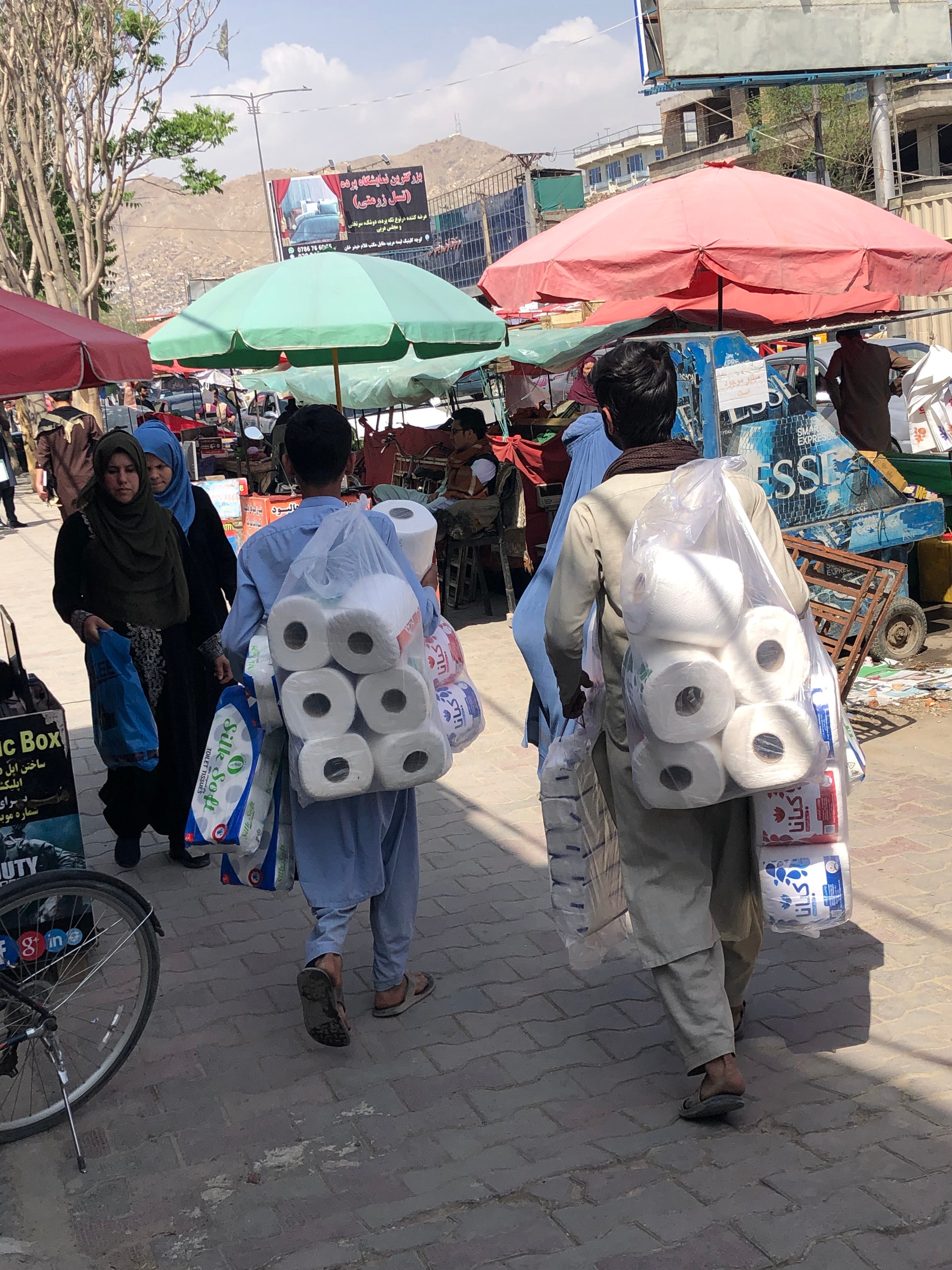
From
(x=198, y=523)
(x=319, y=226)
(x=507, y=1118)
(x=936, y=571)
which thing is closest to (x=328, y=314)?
(x=198, y=523)

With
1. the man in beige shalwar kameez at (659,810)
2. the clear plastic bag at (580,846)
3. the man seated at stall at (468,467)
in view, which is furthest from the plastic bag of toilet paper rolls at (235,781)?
the man seated at stall at (468,467)

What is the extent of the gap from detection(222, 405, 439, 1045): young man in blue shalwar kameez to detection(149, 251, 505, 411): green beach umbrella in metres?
3.20

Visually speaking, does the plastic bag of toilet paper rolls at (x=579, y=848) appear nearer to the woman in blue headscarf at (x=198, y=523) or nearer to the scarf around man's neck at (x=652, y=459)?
the scarf around man's neck at (x=652, y=459)

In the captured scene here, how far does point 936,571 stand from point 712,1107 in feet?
17.8

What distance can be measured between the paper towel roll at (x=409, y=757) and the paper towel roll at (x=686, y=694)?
77 cm

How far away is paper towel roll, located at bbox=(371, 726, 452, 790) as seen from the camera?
10.4 ft

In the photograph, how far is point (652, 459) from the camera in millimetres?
2918

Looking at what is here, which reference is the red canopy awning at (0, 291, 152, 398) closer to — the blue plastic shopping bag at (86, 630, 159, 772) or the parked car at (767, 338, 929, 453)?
the blue plastic shopping bag at (86, 630, 159, 772)

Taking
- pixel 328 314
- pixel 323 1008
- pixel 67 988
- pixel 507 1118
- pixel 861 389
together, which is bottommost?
pixel 507 1118

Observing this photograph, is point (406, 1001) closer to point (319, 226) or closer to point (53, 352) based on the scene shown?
point (53, 352)

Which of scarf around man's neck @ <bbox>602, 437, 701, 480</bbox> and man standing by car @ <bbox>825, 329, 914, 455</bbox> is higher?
man standing by car @ <bbox>825, 329, 914, 455</bbox>

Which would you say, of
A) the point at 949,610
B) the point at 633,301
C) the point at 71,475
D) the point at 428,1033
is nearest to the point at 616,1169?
the point at 428,1033

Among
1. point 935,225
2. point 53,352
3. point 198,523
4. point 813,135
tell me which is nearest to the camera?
point 53,352

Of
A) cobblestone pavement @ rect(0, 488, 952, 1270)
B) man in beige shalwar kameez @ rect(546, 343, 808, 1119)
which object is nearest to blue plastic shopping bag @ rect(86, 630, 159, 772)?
cobblestone pavement @ rect(0, 488, 952, 1270)
